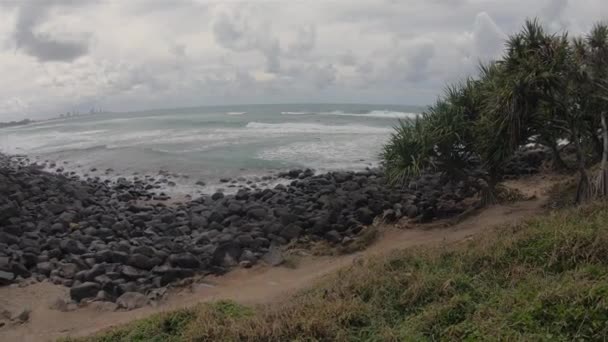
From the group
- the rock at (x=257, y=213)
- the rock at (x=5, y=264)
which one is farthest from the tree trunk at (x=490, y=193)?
the rock at (x=5, y=264)

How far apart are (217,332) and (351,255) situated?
15.5 feet

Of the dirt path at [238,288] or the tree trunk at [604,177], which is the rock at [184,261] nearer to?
the dirt path at [238,288]

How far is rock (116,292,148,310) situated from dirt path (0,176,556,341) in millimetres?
172

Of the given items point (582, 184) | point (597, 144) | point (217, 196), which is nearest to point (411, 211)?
point (582, 184)

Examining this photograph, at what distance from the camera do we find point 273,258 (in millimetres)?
9242

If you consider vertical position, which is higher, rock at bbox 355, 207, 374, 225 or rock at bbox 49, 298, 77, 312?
rock at bbox 355, 207, 374, 225

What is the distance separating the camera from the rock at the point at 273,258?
29.9 ft

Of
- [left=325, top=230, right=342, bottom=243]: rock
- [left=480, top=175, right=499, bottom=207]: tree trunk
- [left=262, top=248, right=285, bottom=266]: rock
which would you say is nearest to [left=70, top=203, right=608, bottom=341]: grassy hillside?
[left=262, top=248, right=285, bottom=266]: rock

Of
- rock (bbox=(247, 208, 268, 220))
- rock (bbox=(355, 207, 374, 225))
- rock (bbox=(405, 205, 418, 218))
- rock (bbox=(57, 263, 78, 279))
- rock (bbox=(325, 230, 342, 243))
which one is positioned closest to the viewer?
rock (bbox=(57, 263, 78, 279))

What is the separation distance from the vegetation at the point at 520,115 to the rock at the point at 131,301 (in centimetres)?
542

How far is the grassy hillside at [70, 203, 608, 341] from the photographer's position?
413 centimetres

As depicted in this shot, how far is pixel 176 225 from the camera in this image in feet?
39.3

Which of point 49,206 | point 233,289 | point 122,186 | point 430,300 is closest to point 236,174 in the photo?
point 122,186

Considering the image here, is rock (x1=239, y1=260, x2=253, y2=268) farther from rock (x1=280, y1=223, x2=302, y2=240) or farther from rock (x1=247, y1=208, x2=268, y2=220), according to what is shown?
rock (x1=247, y1=208, x2=268, y2=220)
